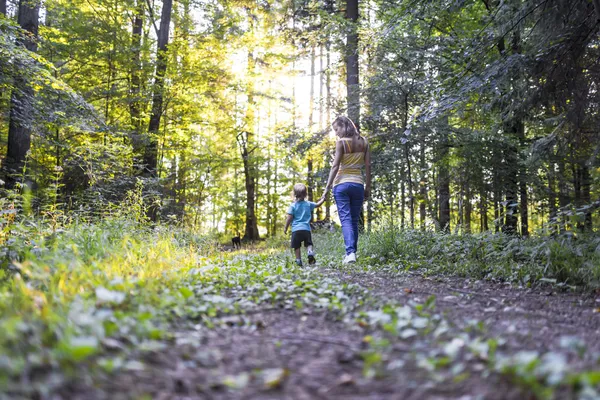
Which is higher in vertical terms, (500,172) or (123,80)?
(123,80)

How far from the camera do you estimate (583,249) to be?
5.19 meters

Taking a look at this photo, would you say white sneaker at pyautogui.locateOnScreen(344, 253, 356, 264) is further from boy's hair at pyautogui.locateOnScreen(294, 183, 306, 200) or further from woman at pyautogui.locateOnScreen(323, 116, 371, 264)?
boy's hair at pyautogui.locateOnScreen(294, 183, 306, 200)

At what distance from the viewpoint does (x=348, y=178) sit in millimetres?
6531

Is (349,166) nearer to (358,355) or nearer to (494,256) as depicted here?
(494,256)

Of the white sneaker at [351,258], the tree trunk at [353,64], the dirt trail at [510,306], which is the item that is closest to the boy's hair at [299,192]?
the white sneaker at [351,258]

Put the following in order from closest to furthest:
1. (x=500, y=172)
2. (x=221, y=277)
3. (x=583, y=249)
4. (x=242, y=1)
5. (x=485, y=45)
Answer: (x=221, y=277) < (x=583, y=249) < (x=485, y=45) < (x=500, y=172) < (x=242, y=1)

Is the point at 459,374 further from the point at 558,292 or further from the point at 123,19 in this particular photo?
the point at 123,19

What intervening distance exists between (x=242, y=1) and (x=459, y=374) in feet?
62.8

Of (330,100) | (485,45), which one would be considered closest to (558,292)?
(485,45)

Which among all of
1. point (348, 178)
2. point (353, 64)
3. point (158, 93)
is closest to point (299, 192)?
point (348, 178)

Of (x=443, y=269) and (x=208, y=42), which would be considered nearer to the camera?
(x=443, y=269)

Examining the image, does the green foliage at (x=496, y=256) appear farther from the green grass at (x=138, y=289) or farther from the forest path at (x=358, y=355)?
the forest path at (x=358, y=355)

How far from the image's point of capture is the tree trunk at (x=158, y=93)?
1365cm

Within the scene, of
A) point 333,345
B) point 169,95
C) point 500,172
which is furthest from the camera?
point 169,95
